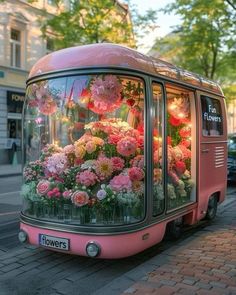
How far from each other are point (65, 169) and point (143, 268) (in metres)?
1.55

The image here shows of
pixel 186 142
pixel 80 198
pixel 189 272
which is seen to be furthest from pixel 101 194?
pixel 186 142

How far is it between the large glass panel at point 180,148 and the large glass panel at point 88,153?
88cm

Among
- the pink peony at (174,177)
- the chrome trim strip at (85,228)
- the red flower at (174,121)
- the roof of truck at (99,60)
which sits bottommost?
the chrome trim strip at (85,228)

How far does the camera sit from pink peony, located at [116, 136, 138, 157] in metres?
5.32

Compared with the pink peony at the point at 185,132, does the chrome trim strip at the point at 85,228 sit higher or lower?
lower

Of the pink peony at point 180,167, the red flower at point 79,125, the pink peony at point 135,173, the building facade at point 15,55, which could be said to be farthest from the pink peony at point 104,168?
the building facade at point 15,55

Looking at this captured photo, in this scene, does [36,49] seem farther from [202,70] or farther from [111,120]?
[111,120]

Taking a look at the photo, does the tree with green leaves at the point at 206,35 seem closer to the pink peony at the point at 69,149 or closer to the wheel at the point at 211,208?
the wheel at the point at 211,208

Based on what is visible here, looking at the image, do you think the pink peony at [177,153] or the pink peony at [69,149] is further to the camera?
the pink peony at [177,153]

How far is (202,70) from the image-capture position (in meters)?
27.0

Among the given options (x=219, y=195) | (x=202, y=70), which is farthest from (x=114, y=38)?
(x=219, y=195)

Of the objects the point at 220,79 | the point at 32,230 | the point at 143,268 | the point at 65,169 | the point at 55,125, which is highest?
the point at 220,79

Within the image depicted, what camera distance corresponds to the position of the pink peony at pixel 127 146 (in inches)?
210

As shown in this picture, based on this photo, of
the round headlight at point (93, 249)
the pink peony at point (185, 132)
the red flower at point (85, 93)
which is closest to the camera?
the round headlight at point (93, 249)
